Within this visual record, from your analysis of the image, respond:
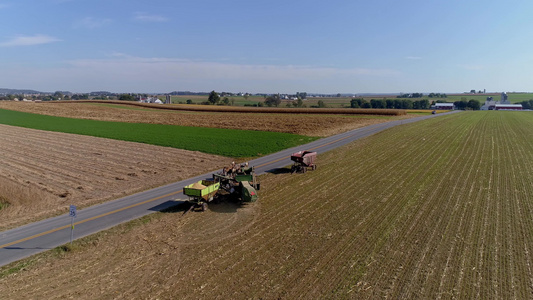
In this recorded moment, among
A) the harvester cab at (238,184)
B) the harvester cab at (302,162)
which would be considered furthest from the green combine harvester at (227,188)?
the harvester cab at (302,162)

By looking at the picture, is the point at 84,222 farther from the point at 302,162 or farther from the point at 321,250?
the point at 302,162

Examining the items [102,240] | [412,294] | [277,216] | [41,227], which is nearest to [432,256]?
[412,294]

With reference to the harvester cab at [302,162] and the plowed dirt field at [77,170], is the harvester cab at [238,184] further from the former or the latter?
the harvester cab at [302,162]

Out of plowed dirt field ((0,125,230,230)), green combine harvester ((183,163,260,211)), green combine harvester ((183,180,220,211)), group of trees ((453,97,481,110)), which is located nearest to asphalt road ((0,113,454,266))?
plowed dirt field ((0,125,230,230))

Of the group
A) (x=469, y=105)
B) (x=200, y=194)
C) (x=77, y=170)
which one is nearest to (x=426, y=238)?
(x=200, y=194)

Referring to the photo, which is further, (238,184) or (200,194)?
(238,184)
